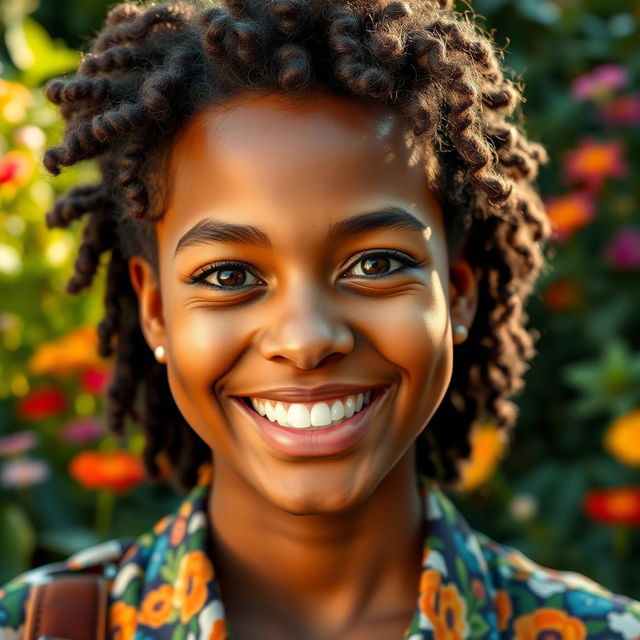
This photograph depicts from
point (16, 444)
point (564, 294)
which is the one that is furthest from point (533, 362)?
point (16, 444)

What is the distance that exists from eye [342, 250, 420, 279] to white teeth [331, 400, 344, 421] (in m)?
0.18

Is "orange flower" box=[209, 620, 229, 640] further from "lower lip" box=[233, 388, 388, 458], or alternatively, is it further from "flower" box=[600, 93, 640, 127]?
"flower" box=[600, 93, 640, 127]

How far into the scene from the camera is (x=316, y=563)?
1.83m

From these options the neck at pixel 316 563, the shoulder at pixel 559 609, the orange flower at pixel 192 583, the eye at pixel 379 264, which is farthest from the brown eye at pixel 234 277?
the shoulder at pixel 559 609

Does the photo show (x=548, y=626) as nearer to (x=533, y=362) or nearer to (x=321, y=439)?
(x=321, y=439)

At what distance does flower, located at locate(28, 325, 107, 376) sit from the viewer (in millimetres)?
2748

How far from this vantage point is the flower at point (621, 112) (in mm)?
3170

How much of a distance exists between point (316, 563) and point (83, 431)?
3.47 feet

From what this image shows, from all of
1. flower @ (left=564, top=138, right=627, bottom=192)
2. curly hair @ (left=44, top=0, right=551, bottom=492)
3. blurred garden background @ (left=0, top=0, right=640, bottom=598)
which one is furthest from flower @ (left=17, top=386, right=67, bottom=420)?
flower @ (left=564, top=138, right=627, bottom=192)

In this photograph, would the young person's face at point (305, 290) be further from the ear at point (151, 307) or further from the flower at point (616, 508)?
the flower at point (616, 508)

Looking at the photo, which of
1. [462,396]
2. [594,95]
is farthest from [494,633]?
[594,95]

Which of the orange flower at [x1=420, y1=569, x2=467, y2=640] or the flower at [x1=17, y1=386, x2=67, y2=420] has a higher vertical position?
the flower at [x1=17, y1=386, x2=67, y2=420]

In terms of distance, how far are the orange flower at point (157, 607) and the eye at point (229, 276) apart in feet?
1.66

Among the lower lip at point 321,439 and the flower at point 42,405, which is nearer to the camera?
the lower lip at point 321,439
